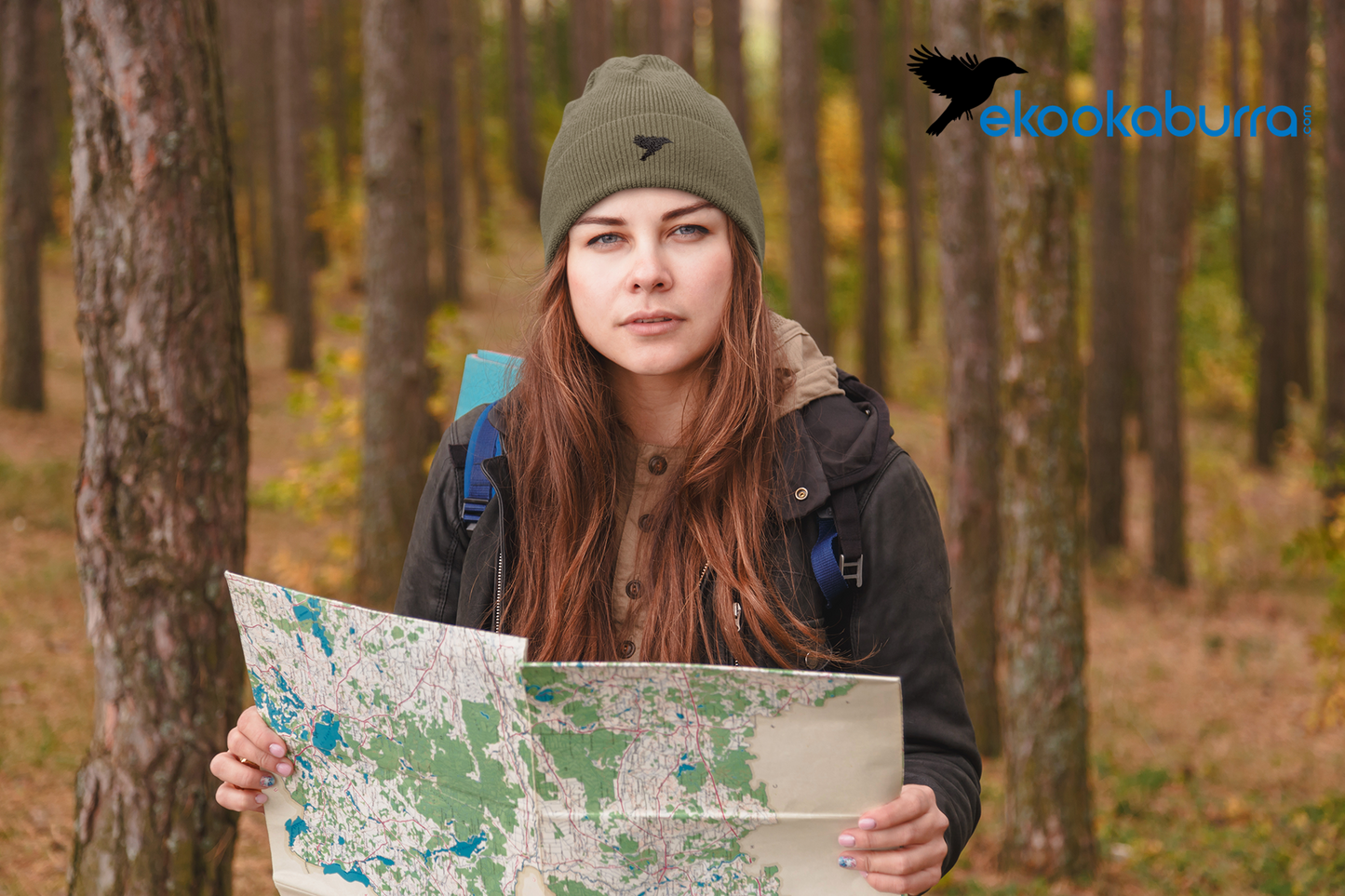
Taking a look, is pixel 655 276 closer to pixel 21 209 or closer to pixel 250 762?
pixel 250 762

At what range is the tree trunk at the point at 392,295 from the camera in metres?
7.45

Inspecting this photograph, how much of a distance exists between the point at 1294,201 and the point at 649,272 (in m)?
15.6

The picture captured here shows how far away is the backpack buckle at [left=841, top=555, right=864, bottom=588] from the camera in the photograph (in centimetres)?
178

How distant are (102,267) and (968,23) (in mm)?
5138

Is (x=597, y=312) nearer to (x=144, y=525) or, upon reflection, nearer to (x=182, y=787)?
(x=144, y=525)

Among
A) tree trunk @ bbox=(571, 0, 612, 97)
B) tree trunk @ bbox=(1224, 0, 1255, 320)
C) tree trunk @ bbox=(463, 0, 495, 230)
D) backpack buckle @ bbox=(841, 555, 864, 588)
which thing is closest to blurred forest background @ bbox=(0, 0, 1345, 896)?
tree trunk @ bbox=(1224, 0, 1255, 320)

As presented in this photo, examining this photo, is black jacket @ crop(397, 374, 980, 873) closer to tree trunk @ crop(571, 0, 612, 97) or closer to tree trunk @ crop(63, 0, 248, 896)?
tree trunk @ crop(63, 0, 248, 896)

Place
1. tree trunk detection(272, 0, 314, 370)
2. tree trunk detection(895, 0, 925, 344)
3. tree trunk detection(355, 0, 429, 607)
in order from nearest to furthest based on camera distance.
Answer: tree trunk detection(355, 0, 429, 607), tree trunk detection(272, 0, 314, 370), tree trunk detection(895, 0, 925, 344)

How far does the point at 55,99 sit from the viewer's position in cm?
2523

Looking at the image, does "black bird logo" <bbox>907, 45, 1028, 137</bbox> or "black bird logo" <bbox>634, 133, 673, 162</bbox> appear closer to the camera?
"black bird logo" <bbox>634, 133, 673, 162</bbox>

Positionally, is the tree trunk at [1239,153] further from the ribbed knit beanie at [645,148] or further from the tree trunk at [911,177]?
the ribbed knit beanie at [645,148]

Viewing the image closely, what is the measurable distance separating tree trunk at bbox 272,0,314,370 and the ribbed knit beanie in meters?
14.5

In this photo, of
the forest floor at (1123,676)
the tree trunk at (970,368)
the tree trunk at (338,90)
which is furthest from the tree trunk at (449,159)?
the tree trunk at (970,368)

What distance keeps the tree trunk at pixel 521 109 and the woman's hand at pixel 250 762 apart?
2322 cm
